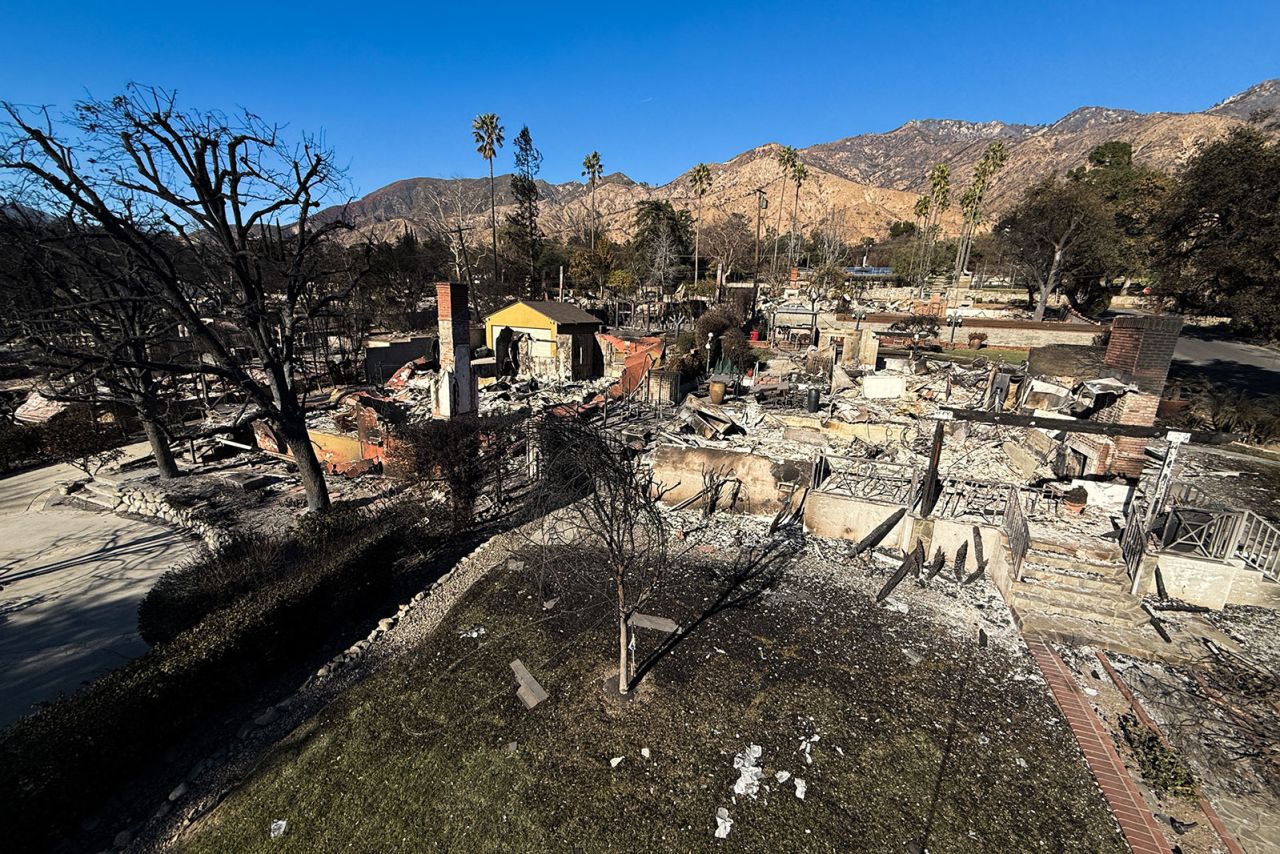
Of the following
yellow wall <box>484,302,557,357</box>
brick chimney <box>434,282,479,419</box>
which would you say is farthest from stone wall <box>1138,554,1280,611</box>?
yellow wall <box>484,302,557,357</box>

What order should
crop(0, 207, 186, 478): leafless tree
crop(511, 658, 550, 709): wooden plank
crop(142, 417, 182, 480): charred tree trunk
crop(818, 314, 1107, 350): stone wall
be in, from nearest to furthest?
crop(511, 658, 550, 709): wooden plank < crop(0, 207, 186, 478): leafless tree < crop(142, 417, 182, 480): charred tree trunk < crop(818, 314, 1107, 350): stone wall

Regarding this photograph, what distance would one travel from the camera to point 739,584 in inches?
348

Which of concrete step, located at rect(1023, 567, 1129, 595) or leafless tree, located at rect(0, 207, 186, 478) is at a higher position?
leafless tree, located at rect(0, 207, 186, 478)

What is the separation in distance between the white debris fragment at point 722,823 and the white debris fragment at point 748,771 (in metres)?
0.26

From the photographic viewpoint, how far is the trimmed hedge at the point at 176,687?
189 inches

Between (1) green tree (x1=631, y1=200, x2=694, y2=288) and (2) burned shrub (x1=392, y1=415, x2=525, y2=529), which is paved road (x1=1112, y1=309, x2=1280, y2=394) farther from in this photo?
(1) green tree (x1=631, y1=200, x2=694, y2=288)

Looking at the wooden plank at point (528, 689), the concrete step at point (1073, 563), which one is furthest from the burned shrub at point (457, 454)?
the concrete step at point (1073, 563)

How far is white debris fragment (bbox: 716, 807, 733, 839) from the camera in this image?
470cm

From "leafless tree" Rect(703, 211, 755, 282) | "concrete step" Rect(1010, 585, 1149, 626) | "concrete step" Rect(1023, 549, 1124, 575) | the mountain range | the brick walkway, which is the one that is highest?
the mountain range

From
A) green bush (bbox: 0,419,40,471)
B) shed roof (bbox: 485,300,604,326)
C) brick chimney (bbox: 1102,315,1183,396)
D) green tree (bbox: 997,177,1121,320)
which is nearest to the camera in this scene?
brick chimney (bbox: 1102,315,1183,396)

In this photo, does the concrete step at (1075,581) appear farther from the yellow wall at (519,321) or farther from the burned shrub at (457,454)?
the yellow wall at (519,321)

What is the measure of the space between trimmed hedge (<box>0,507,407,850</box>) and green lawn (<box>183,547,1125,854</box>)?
138 centimetres

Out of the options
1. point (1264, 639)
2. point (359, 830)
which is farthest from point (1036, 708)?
point (359, 830)

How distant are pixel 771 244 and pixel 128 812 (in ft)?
282
